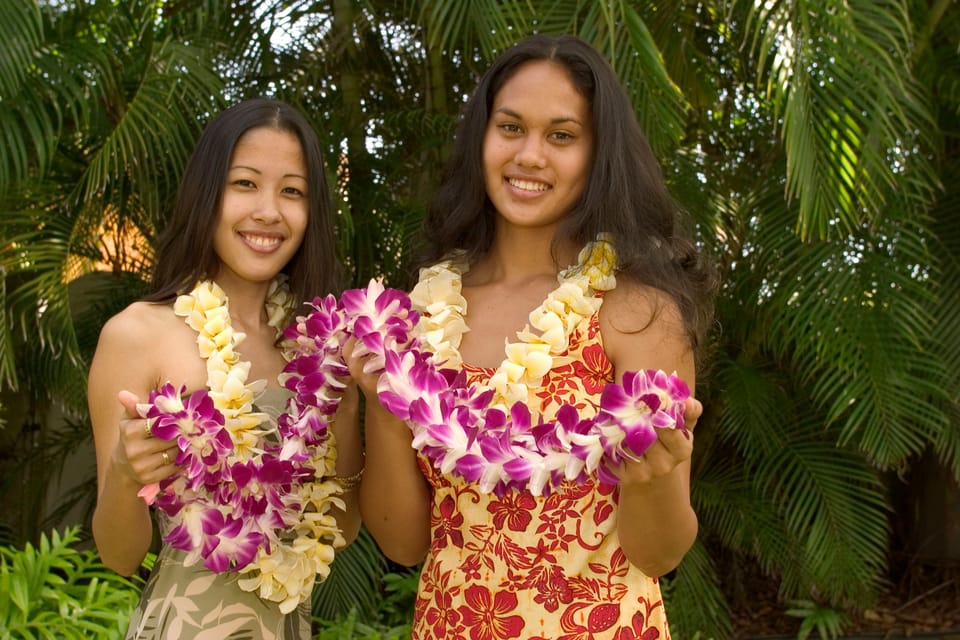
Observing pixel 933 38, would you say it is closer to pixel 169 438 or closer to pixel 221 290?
pixel 221 290

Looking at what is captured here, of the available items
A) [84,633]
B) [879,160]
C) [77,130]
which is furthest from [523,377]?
[77,130]

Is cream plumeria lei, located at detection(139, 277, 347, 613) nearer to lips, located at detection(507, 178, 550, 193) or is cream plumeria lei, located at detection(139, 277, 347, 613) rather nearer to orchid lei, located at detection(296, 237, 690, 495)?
orchid lei, located at detection(296, 237, 690, 495)

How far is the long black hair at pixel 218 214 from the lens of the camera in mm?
2031

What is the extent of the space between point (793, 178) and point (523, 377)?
1.81 meters

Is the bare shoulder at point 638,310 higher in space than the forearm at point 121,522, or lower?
higher

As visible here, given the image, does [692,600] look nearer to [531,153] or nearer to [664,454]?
[531,153]

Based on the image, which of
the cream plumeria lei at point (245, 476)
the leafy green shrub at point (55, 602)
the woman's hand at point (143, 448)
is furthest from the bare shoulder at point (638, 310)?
the leafy green shrub at point (55, 602)

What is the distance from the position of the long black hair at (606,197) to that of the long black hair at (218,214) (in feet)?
0.83

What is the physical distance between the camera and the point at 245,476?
1840mm

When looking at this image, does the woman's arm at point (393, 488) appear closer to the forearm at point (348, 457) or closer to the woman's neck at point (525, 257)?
the forearm at point (348, 457)

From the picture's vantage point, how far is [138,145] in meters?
3.70

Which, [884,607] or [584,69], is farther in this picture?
A: [884,607]

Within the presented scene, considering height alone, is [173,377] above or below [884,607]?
above

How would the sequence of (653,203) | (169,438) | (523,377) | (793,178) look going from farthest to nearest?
(793,178)
(653,203)
(523,377)
(169,438)
